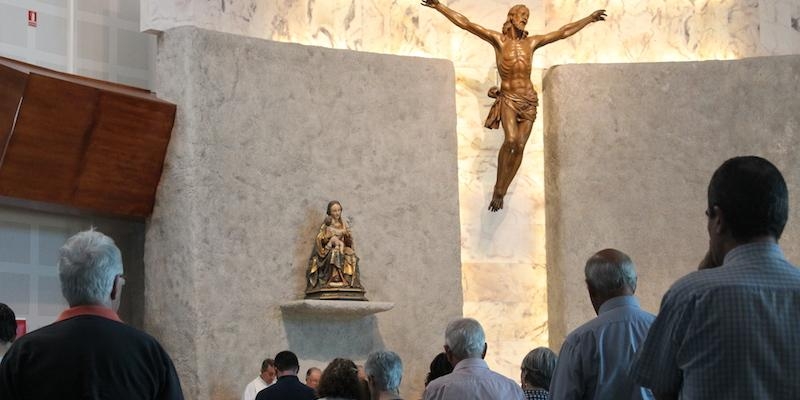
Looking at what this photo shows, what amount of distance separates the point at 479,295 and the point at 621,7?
3296 mm

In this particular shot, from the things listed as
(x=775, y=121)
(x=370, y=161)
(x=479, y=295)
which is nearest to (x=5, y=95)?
(x=370, y=161)

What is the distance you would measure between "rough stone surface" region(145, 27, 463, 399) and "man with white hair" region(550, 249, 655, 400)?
622cm

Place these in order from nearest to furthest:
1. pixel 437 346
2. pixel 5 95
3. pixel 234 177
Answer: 1. pixel 5 95
2. pixel 234 177
3. pixel 437 346

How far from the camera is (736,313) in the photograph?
2.68 meters

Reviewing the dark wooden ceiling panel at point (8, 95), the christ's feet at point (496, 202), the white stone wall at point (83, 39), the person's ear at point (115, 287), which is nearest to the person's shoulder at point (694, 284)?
the person's ear at point (115, 287)

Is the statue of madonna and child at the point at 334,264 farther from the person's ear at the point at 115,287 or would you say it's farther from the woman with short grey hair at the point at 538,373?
the person's ear at the point at 115,287

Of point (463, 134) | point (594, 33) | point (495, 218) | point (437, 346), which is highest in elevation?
point (594, 33)

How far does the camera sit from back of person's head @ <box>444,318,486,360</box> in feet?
16.4

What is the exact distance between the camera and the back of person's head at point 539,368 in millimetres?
5531

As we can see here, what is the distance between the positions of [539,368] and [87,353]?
276 centimetres

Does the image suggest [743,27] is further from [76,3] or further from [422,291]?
[76,3]

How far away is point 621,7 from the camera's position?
12.3 m

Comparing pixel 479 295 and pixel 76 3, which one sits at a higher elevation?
pixel 76 3

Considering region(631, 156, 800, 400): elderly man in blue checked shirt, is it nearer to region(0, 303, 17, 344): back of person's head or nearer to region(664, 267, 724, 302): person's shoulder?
region(664, 267, 724, 302): person's shoulder
